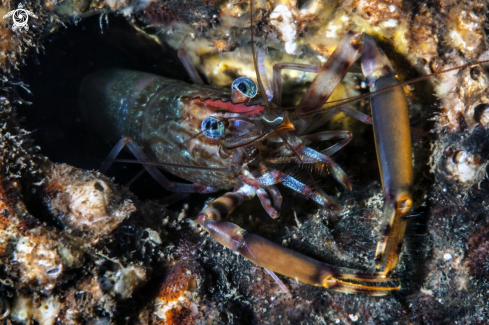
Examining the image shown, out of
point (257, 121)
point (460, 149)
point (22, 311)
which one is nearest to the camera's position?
point (22, 311)

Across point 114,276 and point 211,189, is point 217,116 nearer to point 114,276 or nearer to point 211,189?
point 211,189

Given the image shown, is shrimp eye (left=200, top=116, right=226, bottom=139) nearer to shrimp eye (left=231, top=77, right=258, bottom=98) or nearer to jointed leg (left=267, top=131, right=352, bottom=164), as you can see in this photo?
shrimp eye (left=231, top=77, right=258, bottom=98)

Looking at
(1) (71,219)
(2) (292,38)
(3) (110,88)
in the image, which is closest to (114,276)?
(1) (71,219)

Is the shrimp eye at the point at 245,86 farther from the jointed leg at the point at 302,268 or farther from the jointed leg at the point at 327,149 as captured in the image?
the jointed leg at the point at 302,268

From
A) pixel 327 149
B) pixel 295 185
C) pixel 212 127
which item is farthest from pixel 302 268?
pixel 212 127

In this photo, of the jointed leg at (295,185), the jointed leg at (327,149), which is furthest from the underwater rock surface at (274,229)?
the jointed leg at (327,149)
